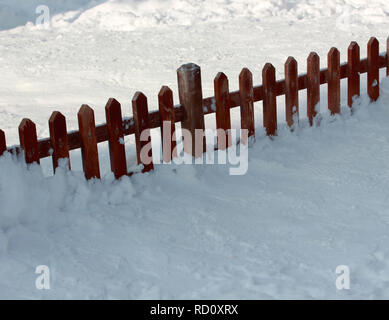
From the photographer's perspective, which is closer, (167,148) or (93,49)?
(167,148)

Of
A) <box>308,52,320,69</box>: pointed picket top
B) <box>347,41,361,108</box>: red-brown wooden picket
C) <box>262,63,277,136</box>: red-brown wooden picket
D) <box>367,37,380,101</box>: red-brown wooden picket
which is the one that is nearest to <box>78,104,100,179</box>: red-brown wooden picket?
<box>262,63,277,136</box>: red-brown wooden picket

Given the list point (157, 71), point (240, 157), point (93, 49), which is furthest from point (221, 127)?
point (93, 49)

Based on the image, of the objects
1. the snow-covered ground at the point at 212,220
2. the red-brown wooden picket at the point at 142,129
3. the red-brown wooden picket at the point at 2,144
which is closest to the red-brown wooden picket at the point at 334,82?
the snow-covered ground at the point at 212,220

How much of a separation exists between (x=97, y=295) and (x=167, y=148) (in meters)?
1.66

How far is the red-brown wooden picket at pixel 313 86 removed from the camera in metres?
5.34

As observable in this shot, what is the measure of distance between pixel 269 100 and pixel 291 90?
27cm

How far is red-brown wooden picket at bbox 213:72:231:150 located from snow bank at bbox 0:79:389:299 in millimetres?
257

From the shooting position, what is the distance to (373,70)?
19.5 ft

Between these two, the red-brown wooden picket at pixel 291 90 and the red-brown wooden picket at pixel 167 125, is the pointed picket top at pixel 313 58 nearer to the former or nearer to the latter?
the red-brown wooden picket at pixel 291 90

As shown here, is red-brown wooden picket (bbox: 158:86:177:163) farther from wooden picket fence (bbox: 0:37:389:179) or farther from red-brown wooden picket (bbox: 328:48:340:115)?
red-brown wooden picket (bbox: 328:48:340:115)

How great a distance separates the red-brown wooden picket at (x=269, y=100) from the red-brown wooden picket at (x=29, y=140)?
2.08 meters

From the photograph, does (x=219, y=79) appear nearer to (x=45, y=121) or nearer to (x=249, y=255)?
(x=249, y=255)
